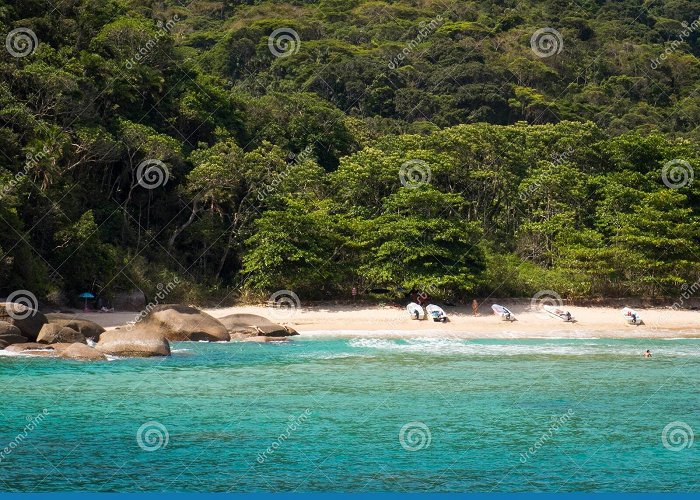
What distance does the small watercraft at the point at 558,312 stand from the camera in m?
34.8

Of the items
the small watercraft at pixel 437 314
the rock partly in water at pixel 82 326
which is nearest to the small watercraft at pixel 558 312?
the small watercraft at pixel 437 314

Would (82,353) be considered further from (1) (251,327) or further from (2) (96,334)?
(1) (251,327)

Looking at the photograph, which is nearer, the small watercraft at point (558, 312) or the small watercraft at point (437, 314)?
the small watercraft at point (437, 314)

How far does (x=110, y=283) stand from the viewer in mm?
33906

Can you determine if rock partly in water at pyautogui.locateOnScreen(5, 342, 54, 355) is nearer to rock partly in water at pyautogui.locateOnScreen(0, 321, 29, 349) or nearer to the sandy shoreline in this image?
rock partly in water at pyautogui.locateOnScreen(0, 321, 29, 349)

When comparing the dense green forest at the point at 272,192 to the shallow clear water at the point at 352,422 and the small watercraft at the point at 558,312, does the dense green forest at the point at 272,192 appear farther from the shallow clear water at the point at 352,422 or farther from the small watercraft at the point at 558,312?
the shallow clear water at the point at 352,422

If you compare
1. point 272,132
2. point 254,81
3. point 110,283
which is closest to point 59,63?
point 110,283

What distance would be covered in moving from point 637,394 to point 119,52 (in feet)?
89.4

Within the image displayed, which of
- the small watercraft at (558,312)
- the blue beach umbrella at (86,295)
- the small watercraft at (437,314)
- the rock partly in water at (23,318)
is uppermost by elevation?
the small watercraft at (558,312)

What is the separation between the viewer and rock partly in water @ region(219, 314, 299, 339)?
3064cm

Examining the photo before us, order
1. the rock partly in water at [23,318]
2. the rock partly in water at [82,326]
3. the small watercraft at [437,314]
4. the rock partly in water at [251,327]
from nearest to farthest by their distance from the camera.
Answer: the rock partly in water at [23,318] → the rock partly in water at [82,326] → the rock partly in water at [251,327] → the small watercraft at [437,314]

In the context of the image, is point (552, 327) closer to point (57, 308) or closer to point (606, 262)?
point (606, 262)

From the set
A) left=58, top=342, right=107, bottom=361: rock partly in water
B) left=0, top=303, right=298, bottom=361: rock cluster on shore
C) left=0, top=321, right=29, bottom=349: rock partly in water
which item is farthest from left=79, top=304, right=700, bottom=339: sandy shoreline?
left=58, top=342, right=107, bottom=361: rock partly in water

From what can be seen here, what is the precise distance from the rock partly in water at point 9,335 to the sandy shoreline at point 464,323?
4.48 m
